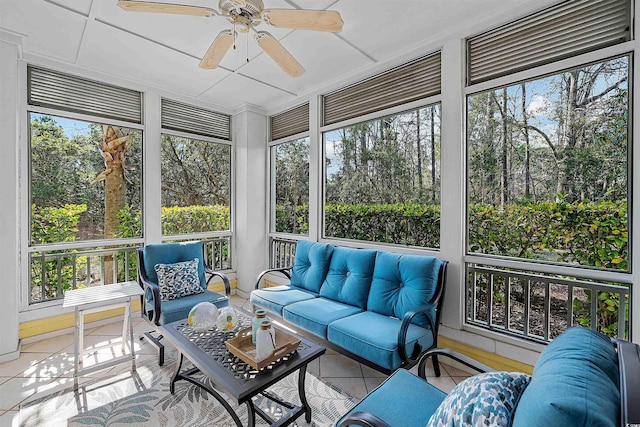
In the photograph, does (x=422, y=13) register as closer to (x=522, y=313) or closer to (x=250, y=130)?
(x=522, y=313)

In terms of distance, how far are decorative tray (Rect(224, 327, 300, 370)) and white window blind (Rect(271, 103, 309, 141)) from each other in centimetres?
290

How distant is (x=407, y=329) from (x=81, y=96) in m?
4.10

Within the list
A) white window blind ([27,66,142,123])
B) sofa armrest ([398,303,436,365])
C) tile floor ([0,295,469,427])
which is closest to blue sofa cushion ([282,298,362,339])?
tile floor ([0,295,469,427])

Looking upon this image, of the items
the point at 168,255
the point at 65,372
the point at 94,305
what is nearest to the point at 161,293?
the point at 168,255

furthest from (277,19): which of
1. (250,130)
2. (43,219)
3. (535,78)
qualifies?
(43,219)

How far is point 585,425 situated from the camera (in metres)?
0.67

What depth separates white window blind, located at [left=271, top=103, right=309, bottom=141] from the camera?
13.4 feet

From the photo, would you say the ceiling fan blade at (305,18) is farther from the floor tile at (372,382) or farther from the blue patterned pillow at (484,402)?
the floor tile at (372,382)

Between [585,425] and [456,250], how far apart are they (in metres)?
1.99

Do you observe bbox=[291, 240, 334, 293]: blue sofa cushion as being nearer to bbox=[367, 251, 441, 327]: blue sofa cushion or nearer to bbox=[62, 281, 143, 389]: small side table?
bbox=[367, 251, 441, 327]: blue sofa cushion

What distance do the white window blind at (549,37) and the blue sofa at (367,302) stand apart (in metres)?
1.69

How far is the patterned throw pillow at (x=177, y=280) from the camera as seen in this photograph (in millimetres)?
2887

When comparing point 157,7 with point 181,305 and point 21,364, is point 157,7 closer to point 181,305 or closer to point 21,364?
point 181,305

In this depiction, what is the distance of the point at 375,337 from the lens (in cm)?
210
